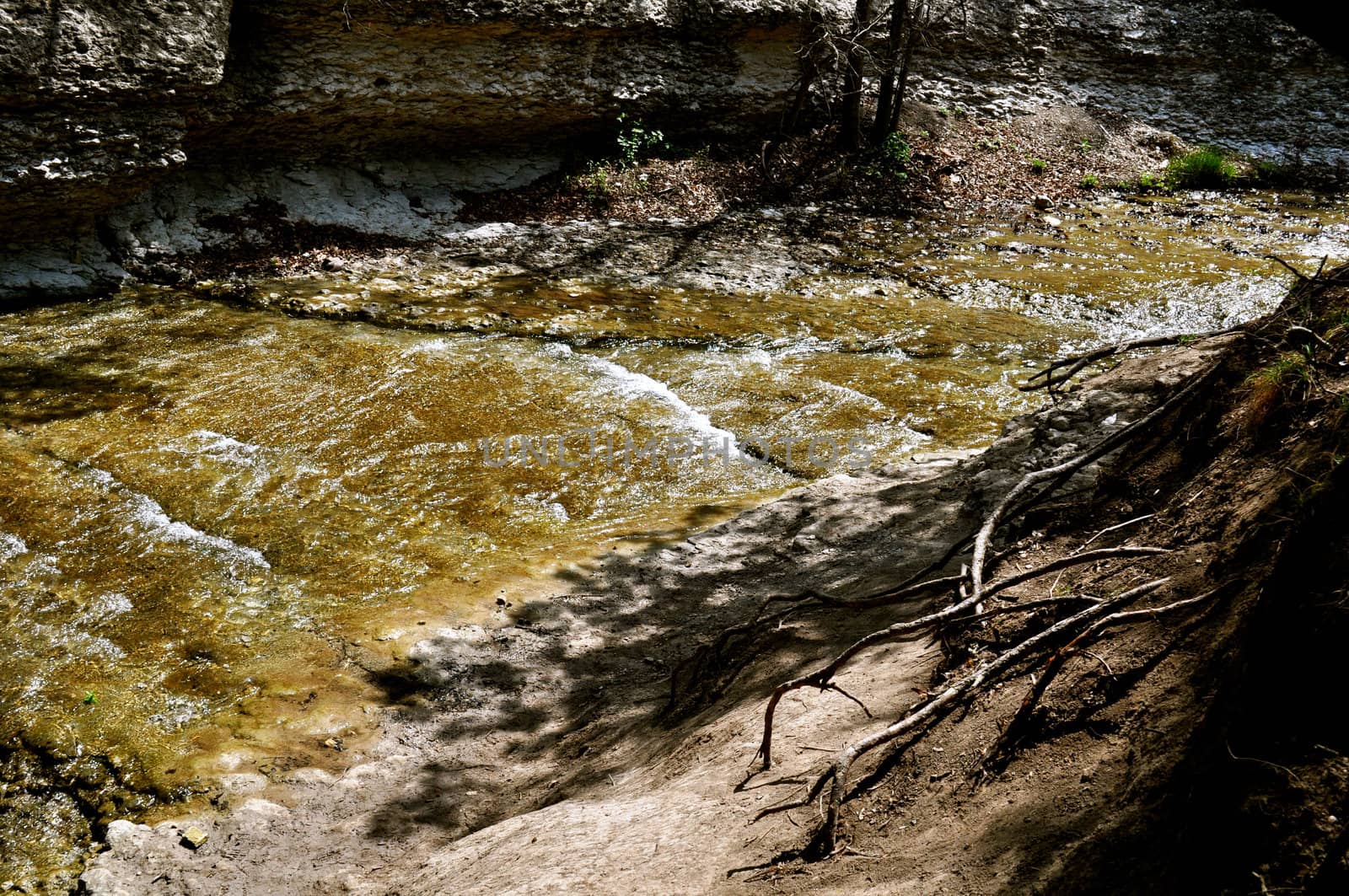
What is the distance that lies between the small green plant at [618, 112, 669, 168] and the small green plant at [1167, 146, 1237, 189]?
811 cm

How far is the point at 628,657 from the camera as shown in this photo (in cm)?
497

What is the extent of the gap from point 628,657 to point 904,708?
7.57 ft

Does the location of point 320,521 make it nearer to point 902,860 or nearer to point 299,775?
point 299,775


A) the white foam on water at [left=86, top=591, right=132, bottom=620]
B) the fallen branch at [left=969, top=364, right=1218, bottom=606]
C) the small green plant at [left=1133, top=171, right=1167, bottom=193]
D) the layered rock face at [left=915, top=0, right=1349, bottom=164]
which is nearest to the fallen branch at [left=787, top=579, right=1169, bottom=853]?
the fallen branch at [left=969, top=364, right=1218, bottom=606]

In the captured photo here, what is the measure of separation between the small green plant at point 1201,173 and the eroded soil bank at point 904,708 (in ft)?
36.6

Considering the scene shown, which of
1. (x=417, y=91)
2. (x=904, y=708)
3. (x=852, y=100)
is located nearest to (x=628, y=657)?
(x=904, y=708)

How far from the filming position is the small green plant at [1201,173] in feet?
48.0

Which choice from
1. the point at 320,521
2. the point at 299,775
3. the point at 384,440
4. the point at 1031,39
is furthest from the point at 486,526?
the point at 1031,39

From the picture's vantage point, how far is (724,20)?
14156 millimetres

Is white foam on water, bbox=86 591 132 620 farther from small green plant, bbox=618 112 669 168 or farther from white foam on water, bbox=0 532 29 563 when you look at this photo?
small green plant, bbox=618 112 669 168

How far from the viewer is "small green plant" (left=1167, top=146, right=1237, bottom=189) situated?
48.0 ft

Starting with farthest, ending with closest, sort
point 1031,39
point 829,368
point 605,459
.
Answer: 1. point 1031,39
2. point 829,368
3. point 605,459

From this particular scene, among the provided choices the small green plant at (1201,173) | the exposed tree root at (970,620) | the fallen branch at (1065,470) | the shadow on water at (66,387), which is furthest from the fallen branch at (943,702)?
the small green plant at (1201,173)

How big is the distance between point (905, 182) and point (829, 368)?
6269 mm
